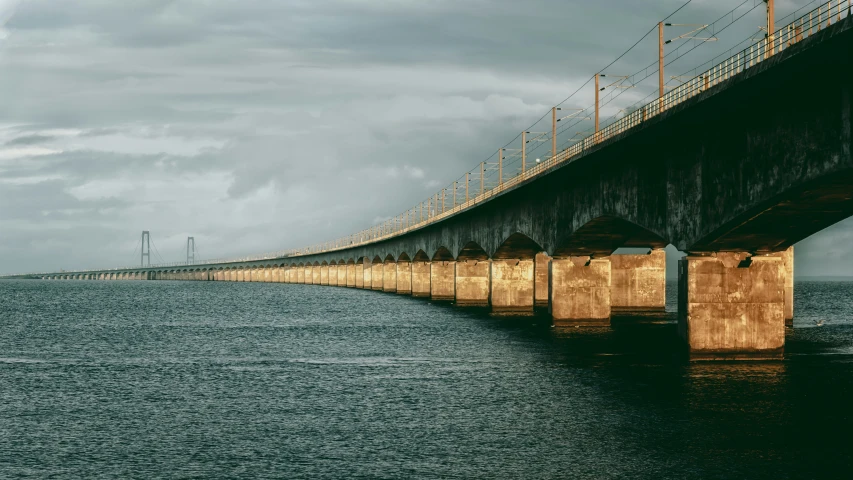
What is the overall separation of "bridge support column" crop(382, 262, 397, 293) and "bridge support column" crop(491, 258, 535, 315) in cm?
5515

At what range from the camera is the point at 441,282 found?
9488 cm

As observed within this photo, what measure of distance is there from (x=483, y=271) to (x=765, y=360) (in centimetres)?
5097

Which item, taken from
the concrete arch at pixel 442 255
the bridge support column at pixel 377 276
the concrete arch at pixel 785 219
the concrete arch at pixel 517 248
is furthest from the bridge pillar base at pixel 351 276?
the concrete arch at pixel 785 219

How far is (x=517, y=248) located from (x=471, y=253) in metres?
14.1

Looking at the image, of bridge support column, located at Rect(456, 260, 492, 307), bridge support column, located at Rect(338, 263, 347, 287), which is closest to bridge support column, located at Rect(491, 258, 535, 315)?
bridge support column, located at Rect(456, 260, 492, 307)

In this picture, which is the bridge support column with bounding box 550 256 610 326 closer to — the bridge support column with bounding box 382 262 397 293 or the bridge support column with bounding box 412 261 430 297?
the bridge support column with bounding box 412 261 430 297

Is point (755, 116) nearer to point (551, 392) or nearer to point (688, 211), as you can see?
point (688, 211)

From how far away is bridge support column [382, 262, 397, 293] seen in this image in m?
127

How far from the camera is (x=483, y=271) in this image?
8219 cm

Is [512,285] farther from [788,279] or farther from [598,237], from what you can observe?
Result: [598,237]

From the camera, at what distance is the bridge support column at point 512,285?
69312mm

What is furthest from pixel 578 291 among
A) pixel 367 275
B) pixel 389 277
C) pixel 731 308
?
pixel 367 275

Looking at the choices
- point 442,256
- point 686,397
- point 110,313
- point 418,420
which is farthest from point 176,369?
point 442,256

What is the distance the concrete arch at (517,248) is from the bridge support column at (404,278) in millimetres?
44819
